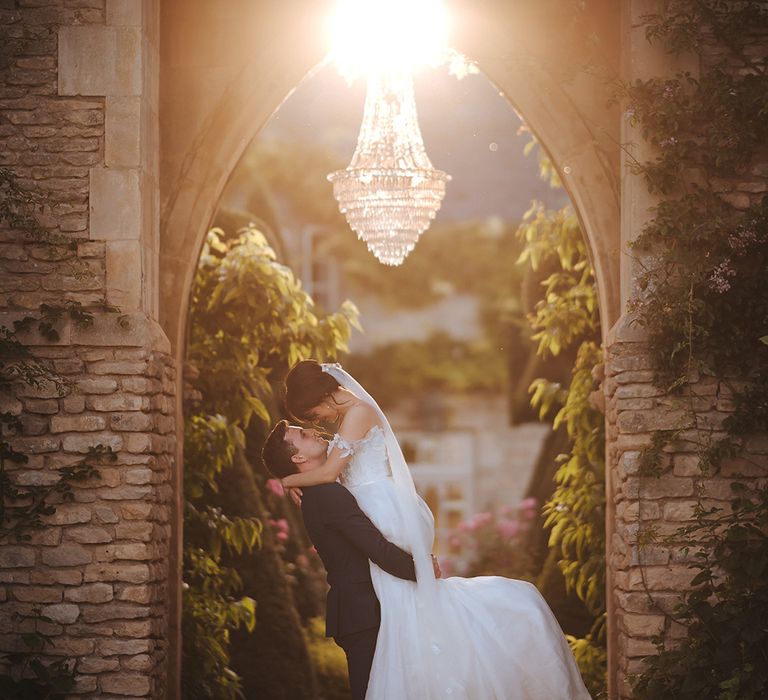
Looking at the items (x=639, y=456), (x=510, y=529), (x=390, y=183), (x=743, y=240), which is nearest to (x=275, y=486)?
(x=390, y=183)

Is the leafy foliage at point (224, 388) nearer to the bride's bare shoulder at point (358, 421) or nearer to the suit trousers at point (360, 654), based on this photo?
the bride's bare shoulder at point (358, 421)

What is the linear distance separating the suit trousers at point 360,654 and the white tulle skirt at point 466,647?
1.9 inches

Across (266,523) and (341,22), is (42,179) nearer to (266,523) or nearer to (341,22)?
(341,22)

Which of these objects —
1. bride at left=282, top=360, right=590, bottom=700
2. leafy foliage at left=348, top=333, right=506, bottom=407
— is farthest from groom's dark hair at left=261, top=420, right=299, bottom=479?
leafy foliage at left=348, top=333, right=506, bottom=407

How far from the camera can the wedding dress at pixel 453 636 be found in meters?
4.50

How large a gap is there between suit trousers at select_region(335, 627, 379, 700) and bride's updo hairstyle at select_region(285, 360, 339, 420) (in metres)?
0.91

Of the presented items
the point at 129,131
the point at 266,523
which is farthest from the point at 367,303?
the point at 129,131

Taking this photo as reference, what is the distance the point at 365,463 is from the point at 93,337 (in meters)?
1.37

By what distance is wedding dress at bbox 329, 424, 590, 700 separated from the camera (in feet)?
14.8

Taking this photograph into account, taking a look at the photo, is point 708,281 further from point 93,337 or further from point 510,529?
point 510,529

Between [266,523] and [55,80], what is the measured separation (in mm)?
3560

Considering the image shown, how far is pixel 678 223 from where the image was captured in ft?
17.6

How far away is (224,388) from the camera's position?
682cm

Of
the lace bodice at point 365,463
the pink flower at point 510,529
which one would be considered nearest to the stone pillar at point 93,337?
the lace bodice at point 365,463
